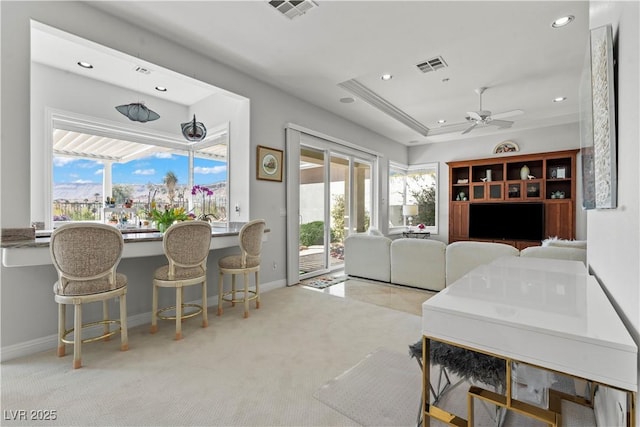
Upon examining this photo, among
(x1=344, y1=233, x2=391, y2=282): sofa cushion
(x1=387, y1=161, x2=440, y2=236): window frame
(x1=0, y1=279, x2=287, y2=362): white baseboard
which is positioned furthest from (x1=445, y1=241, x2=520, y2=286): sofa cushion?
(x1=0, y1=279, x2=287, y2=362): white baseboard

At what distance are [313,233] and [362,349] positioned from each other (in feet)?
9.85

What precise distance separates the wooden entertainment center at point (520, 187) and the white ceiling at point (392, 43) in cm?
182

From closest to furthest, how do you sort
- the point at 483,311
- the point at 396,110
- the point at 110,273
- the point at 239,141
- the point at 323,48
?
1. the point at 483,311
2. the point at 110,273
3. the point at 323,48
4. the point at 239,141
5. the point at 396,110

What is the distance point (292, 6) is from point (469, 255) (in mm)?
3244

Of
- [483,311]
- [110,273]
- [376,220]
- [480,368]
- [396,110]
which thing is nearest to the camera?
[483,311]

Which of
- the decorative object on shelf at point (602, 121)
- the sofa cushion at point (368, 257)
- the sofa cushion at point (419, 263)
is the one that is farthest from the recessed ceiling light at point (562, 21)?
the sofa cushion at point (368, 257)

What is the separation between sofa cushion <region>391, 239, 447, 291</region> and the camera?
3994 mm

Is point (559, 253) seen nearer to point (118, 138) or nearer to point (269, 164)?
point (269, 164)

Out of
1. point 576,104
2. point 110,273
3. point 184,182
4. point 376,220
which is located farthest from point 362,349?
point 576,104

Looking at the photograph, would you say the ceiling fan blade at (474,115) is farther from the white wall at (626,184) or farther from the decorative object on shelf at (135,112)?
the decorative object on shelf at (135,112)

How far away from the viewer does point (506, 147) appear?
261 inches

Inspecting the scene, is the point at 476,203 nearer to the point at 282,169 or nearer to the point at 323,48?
the point at 282,169

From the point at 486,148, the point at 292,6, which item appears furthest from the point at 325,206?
the point at 486,148

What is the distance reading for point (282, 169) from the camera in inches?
172
